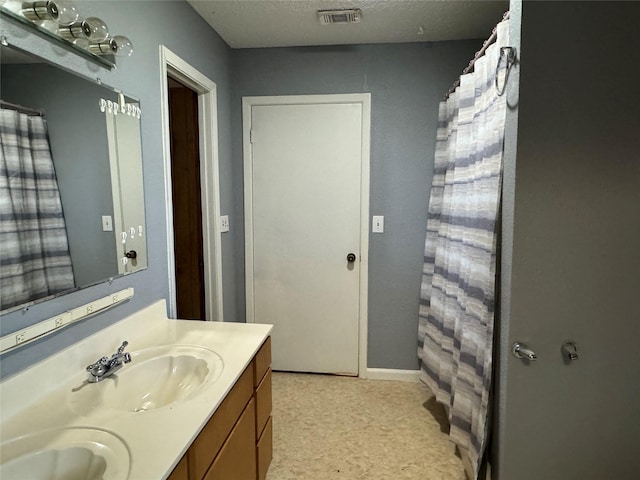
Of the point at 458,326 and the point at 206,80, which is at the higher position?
the point at 206,80

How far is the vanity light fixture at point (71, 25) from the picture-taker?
1041 mm

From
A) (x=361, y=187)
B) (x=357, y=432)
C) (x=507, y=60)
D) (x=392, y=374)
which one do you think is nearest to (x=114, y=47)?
(x=507, y=60)

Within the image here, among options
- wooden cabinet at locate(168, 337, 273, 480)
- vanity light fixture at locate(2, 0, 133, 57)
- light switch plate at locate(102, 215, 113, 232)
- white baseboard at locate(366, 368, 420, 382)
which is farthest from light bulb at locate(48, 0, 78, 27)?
white baseboard at locate(366, 368, 420, 382)

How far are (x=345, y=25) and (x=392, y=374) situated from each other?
2494 millimetres

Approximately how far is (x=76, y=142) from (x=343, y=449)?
198 cm

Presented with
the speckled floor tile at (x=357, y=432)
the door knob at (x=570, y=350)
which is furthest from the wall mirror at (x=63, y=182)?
the door knob at (x=570, y=350)

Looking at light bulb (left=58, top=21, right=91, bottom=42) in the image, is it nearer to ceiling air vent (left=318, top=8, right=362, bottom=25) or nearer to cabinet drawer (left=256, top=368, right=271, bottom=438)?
ceiling air vent (left=318, top=8, right=362, bottom=25)

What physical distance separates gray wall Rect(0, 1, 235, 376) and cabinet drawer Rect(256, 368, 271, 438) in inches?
25.3

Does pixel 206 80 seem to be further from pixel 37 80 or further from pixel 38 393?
pixel 38 393

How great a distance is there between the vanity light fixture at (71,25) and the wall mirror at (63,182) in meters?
0.11

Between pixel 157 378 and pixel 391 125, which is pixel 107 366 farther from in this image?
pixel 391 125

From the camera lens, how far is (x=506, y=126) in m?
1.37

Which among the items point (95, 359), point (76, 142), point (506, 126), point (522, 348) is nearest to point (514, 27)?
point (506, 126)

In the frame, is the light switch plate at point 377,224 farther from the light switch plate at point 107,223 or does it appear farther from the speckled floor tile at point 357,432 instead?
the light switch plate at point 107,223
